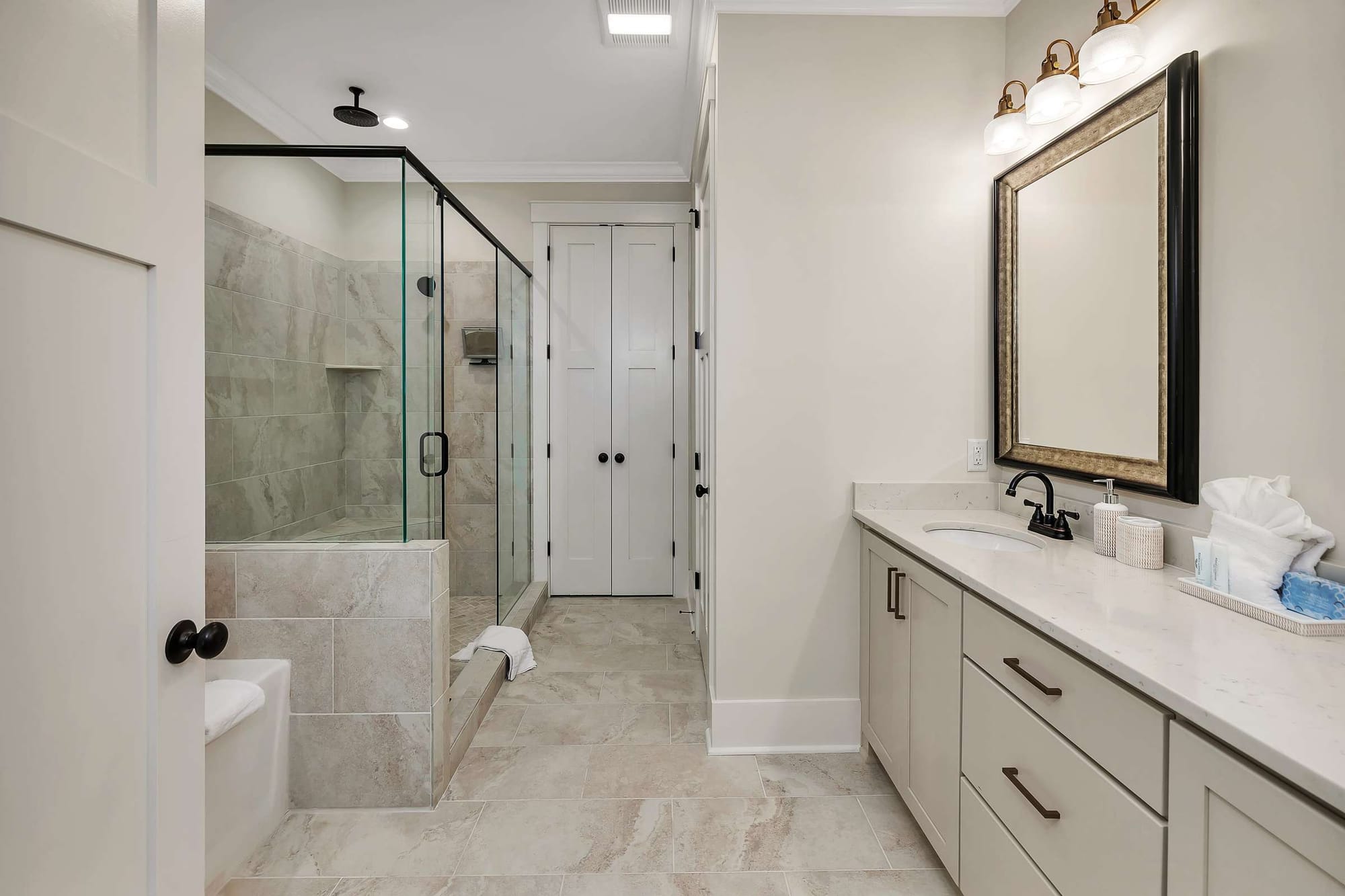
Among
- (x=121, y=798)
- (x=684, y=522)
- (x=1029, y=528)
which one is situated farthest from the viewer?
(x=684, y=522)

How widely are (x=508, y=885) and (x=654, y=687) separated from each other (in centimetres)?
117

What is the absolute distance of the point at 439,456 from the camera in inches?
86.0

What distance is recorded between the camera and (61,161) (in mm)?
651

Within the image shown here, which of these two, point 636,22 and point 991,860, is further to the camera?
point 636,22

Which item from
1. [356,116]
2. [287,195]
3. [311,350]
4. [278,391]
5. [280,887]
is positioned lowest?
[280,887]

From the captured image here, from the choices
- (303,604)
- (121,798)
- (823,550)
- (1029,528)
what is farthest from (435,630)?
(1029,528)

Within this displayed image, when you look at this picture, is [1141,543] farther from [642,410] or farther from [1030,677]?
[642,410]

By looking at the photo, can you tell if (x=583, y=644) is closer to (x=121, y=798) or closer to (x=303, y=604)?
(x=303, y=604)

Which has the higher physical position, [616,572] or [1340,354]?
[1340,354]

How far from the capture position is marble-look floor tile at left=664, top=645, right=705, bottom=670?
2.91 meters

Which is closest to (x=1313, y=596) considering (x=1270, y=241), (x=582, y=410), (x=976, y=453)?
(x=1270, y=241)

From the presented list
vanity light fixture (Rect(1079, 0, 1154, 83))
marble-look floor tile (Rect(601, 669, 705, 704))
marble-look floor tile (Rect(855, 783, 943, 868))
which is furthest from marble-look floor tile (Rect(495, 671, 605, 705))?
vanity light fixture (Rect(1079, 0, 1154, 83))

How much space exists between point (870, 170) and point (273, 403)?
6.86 ft

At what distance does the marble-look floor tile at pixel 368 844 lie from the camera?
1.63 meters
